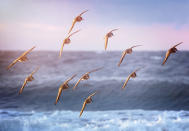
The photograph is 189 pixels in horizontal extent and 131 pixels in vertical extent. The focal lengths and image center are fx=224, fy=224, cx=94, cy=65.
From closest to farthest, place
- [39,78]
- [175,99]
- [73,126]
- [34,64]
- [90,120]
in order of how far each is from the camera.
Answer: [73,126]
[90,120]
[175,99]
[39,78]
[34,64]

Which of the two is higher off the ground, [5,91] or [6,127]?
[6,127]

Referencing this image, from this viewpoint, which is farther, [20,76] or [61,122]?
[20,76]

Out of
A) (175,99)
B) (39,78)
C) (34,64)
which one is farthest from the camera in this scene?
(34,64)

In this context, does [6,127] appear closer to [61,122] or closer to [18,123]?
[18,123]

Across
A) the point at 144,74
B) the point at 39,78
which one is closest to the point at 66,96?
the point at 39,78

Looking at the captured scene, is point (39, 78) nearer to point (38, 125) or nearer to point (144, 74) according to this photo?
point (144, 74)

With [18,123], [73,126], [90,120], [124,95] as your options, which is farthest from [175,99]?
[18,123]
